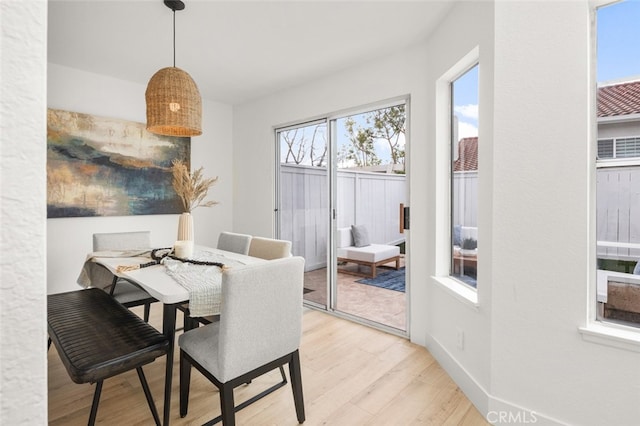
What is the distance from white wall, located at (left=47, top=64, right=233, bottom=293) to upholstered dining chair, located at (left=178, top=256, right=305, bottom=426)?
241 cm

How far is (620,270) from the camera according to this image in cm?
158

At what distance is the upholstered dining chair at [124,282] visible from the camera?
2533 mm

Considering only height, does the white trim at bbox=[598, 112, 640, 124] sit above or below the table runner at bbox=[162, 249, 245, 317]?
above

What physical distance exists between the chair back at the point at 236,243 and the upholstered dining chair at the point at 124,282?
71 cm

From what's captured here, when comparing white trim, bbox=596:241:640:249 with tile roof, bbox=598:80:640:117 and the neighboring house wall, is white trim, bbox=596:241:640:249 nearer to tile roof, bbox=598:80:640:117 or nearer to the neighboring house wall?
the neighboring house wall

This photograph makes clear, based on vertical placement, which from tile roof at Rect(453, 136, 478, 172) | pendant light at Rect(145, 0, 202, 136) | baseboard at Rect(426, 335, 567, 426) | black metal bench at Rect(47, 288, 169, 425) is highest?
pendant light at Rect(145, 0, 202, 136)

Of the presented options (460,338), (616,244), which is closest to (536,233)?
(616,244)

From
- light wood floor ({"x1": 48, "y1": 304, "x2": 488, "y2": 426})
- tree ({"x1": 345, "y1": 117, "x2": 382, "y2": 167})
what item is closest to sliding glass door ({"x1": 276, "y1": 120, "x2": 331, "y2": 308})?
tree ({"x1": 345, "y1": 117, "x2": 382, "y2": 167})

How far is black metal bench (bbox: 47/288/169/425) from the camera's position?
145cm

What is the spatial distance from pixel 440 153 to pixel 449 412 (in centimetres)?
175

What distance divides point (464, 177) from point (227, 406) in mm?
2030

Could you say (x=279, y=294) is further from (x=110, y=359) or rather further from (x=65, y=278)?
(x=65, y=278)

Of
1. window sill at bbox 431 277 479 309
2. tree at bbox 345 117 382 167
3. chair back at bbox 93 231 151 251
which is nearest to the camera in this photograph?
window sill at bbox 431 277 479 309

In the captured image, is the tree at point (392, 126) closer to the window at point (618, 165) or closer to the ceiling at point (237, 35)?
the ceiling at point (237, 35)
